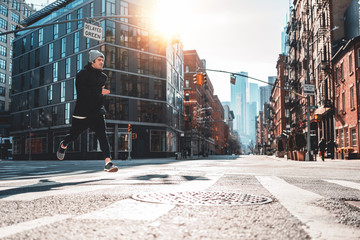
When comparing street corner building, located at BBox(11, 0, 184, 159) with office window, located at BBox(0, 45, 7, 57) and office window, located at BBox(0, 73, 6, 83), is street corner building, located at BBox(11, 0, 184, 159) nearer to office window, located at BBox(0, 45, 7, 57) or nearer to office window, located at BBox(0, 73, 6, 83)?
office window, located at BBox(0, 73, 6, 83)

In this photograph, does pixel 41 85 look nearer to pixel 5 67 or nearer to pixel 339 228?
pixel 5 67

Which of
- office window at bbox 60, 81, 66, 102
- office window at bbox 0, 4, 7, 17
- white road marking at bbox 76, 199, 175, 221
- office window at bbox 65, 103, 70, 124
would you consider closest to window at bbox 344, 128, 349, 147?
white road marking at bbox 76, 199, 175, 221

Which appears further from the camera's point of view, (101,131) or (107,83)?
(107,83)

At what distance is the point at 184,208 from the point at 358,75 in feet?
93.1

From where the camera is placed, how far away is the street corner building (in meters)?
44.5

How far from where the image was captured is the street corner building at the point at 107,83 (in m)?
44.5

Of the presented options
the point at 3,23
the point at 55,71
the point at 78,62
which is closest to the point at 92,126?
the point at 78,62

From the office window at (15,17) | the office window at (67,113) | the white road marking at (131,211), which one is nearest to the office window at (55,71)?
the office window at (67,113)

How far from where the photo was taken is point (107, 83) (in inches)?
1713

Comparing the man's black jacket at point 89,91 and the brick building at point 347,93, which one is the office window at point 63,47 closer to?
the brick building at point 347,93

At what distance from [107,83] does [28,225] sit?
42015mm

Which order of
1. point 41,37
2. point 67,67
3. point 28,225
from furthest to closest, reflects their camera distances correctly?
point 41,37, point 67,67, point 28,225

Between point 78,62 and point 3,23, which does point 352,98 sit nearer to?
point 78,62

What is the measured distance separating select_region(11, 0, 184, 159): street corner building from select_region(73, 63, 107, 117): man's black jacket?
35.7 meters
